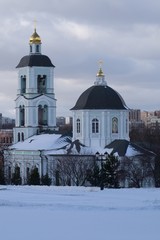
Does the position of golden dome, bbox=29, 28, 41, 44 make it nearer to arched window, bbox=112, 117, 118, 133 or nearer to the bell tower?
the bell tower

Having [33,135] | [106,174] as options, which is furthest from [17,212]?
[33,135]

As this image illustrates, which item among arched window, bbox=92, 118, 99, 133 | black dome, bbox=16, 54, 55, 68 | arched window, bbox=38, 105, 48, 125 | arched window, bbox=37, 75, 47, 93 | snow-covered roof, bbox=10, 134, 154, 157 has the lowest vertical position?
snow-covered roof, bbox=10, 134, 154, 157

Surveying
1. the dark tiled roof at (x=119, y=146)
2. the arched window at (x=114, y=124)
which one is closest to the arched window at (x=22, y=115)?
the arched window at (x=114, y=124)

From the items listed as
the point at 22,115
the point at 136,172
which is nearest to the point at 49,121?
the point at 22,115

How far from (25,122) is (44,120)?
1.94 metres

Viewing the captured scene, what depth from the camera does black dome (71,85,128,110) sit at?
51463 millimetres

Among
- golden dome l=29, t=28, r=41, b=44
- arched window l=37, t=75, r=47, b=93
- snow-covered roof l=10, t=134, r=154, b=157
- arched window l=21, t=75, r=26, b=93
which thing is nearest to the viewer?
snow-covered roof l=10, t=134, r=154, b=157

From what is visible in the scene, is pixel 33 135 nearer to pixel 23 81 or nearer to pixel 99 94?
pixel 23 81

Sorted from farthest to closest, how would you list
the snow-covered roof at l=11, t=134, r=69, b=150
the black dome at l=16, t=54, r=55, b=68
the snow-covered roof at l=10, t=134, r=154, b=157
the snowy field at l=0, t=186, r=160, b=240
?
the black dome at l=16, t=54, r=55, b=68, the snow-covered roof at l=11, t=134, r=69, b=150, the snow-covered roof at l=10, t=134, r=154, b=157, the snowy field at l=0, t=186, r=160, b=240

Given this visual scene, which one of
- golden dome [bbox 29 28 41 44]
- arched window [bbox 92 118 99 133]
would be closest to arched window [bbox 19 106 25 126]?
golden dome [bbox 29 28 41 44]

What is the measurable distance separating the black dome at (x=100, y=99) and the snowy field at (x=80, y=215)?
2151cm

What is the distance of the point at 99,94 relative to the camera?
169 ft

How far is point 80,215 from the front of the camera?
21328 mm

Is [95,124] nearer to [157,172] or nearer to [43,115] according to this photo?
[157,172]
